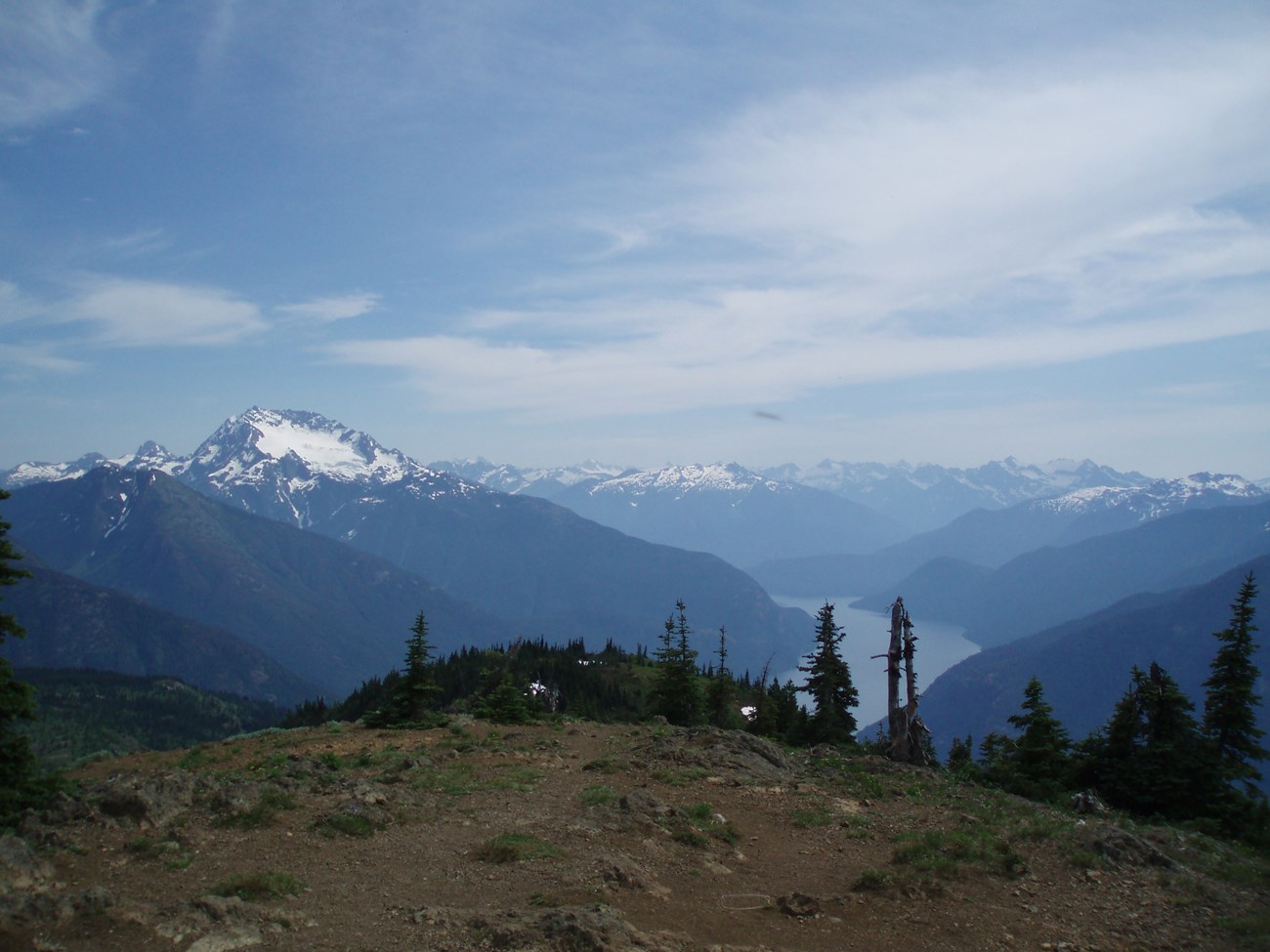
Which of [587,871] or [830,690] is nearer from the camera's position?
[587,871]

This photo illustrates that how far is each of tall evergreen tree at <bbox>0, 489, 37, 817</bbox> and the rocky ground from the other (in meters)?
0.98

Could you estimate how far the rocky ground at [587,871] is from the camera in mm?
10906

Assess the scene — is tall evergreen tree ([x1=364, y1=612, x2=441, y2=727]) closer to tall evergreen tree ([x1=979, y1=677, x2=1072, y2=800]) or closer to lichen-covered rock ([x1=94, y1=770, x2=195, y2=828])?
lichen-covered rock ([x1=94, y1=770, x2=195, y2=828])

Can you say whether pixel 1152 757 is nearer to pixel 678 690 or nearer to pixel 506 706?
pixel 506 706

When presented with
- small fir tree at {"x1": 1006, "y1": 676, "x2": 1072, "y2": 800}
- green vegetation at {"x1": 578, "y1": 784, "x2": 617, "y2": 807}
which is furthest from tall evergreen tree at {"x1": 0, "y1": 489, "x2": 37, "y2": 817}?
small fir tree at {"x1": 1006, "y1": 676, "x2": 1072, "y2": 800}

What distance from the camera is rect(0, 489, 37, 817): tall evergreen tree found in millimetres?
14312

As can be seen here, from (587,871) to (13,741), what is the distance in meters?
11.4

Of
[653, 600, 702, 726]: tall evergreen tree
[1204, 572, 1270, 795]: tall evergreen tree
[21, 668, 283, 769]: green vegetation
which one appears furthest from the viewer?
[21, 668, 283, 769]: green vegetation

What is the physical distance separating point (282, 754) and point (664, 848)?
14.2 metres

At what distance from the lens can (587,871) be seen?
13.7 meters

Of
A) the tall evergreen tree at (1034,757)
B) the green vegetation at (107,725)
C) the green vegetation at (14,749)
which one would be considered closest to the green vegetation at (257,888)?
the green vegetation at (14,749)

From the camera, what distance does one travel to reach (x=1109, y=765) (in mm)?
26031

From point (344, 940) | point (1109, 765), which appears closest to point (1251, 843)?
point (1109, 765)

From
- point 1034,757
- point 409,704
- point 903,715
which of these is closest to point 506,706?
point 409,704
